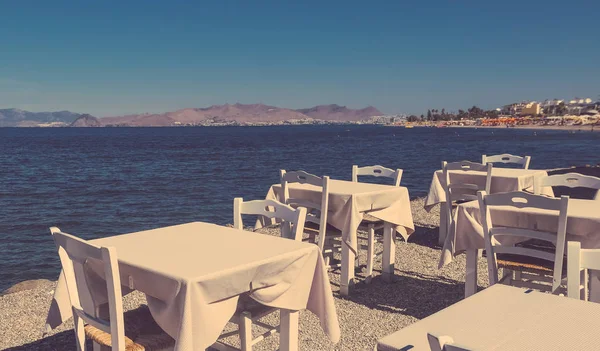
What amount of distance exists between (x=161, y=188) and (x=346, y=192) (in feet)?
63.2

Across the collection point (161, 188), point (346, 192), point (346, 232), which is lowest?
point (161, 188)

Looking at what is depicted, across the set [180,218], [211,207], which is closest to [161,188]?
[211,207]

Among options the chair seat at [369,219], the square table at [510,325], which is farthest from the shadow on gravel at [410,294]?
the square table at [510,325]

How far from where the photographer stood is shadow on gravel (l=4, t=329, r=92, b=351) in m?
4.05

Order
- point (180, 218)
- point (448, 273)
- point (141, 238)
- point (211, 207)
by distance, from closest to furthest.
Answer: point (141, 238)
point (448, 273)
point (180, 218)
point (211, 207)

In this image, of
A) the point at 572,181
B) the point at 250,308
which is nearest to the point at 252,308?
the point at 250,308

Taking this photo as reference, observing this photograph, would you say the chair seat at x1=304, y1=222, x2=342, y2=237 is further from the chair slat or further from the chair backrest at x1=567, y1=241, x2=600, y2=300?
the chair backrest at x1=567, y1=241, x2=600, y2=300

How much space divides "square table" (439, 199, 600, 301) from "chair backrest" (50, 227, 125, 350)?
2901mm

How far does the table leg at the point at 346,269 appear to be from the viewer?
5.12 m

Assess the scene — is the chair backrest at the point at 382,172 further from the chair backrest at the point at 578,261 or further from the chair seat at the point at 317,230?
the chair backrest at the point at 578,261

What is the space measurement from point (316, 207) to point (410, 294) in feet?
4.36

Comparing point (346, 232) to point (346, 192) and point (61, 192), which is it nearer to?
point (346, 192)

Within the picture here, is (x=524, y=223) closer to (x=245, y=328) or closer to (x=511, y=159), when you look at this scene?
(x=245, y=328)

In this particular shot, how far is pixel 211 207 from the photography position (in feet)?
57.5
